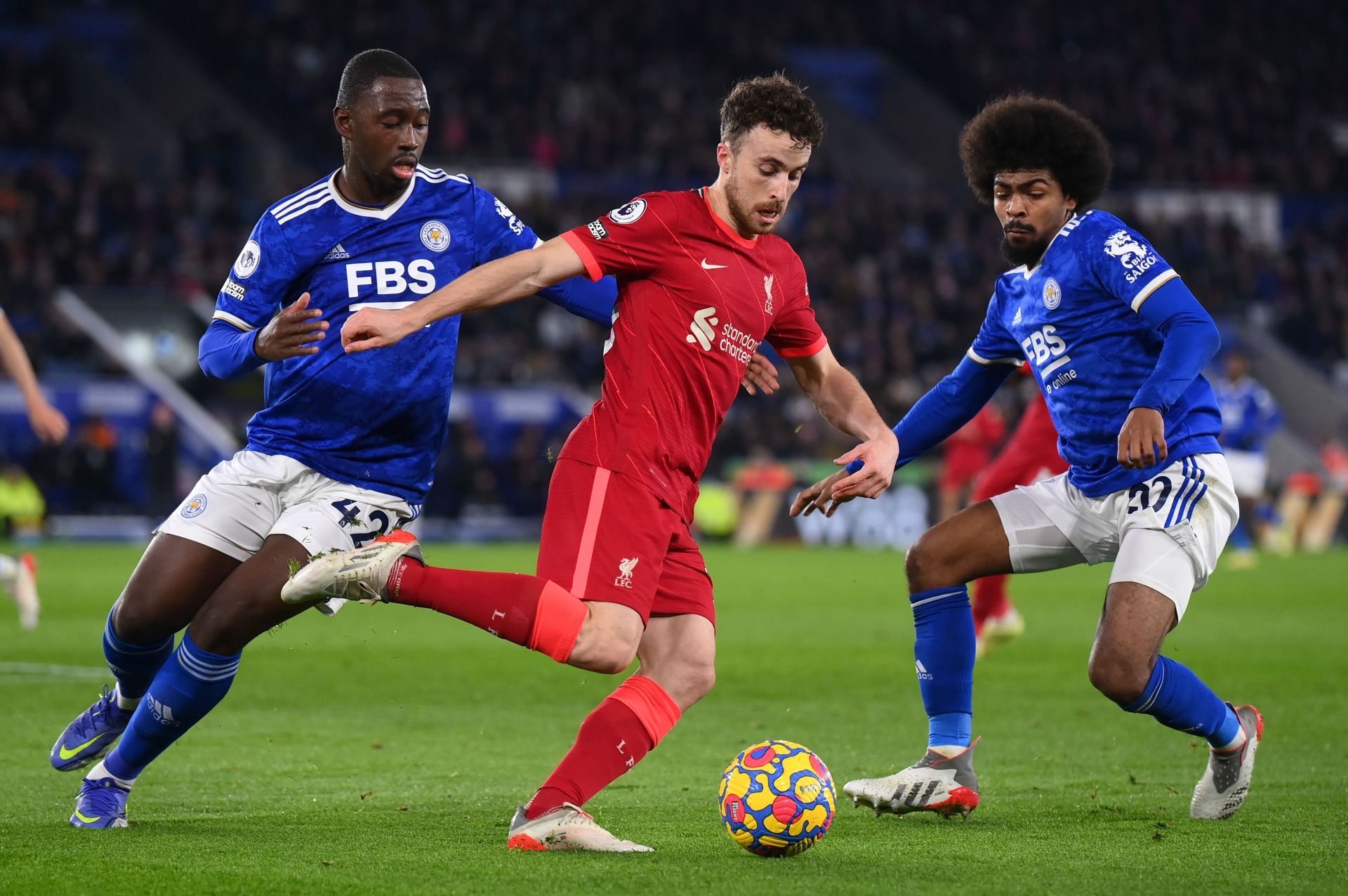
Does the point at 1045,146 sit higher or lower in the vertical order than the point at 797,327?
higher

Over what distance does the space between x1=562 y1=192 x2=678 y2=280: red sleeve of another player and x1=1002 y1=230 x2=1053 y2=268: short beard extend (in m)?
1.48

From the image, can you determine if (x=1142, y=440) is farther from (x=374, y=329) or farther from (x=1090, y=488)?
(x=374, y=329)

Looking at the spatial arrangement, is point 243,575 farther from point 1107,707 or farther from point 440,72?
point 440,72

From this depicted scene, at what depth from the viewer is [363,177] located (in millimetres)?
5379

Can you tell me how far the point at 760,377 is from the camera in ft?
17.3

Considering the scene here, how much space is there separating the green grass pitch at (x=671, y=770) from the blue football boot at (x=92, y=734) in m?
0.19

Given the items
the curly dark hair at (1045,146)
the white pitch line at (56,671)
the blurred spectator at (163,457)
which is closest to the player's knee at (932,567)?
the curly dark hair at (1045,146)

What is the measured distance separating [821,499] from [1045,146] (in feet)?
5.28

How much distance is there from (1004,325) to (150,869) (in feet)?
11.2

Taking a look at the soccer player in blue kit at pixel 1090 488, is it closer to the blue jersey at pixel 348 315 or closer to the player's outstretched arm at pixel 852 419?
the player's outstretched arm at pixel 852 419

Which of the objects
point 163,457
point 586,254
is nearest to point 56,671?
point 586,254

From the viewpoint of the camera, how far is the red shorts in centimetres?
465

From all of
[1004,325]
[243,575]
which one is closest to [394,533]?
[243,575]

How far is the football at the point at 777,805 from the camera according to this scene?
467 centimetres
